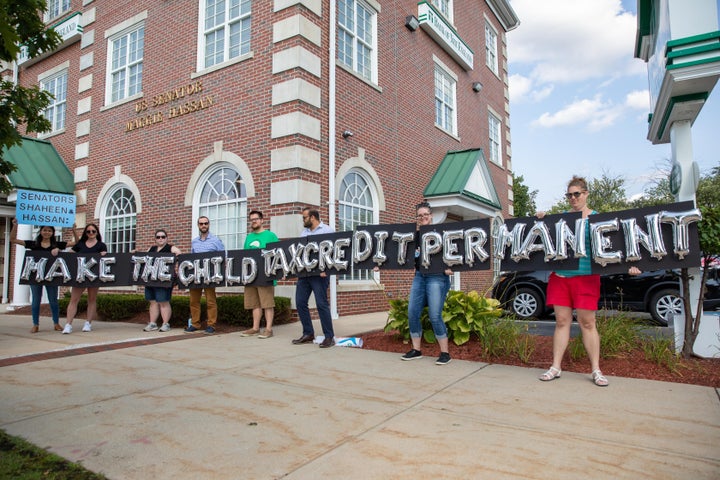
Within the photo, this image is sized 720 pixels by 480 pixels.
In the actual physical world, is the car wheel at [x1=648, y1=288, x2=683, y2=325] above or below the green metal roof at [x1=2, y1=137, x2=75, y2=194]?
below

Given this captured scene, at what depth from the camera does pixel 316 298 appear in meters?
6.62

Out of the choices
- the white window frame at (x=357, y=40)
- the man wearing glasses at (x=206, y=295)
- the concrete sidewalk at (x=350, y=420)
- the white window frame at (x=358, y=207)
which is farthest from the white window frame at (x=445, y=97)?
the concrete sidewalk at (x=350, y=420)

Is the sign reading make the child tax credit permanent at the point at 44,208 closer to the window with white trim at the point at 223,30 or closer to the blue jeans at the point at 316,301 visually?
the window with white trim at the point at 223,30

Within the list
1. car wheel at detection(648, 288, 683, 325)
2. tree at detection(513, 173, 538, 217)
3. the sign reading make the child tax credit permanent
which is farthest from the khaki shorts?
tree at detection(513, 173, 538, 217)

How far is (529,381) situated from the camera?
4582 millimetres

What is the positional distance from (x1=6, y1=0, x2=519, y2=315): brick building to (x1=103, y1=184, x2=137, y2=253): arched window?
0.05 meters

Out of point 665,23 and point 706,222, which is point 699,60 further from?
point 706,222

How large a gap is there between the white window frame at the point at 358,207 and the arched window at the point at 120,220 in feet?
19.0

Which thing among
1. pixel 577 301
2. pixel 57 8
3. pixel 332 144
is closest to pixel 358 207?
pixel 332 144

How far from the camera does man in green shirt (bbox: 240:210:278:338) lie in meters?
7.46

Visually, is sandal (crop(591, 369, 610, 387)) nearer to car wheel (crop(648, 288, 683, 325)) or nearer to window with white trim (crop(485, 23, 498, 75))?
car wheel (crop(648, 288, 683, 325))

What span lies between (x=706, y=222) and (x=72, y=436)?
6.06 meters

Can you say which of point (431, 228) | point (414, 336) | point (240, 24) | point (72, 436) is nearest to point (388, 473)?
point (72, 436)

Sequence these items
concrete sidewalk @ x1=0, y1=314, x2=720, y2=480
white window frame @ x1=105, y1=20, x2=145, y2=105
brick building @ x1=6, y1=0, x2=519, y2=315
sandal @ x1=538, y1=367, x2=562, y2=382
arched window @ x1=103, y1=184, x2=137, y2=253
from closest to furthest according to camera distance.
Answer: concrete sidewalk @ x1=0, y1=314, x2=720, y2=480, sandal @ x1=538, y1=367, x2=562, y2=382, brick building @ x1=6, y1=0, x2=519, y2=315, arched window @ x1=103, y1=184, x2=137, y2=253, white window frame @ x1=105, y1=20, x2=145, y2=105
